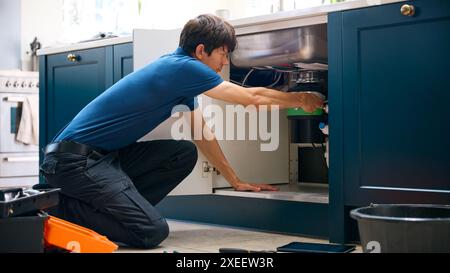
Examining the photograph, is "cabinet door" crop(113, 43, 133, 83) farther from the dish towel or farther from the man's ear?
the dish towel

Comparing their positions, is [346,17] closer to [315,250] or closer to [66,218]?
[315,250]

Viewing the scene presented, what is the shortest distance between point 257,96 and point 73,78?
1.43m

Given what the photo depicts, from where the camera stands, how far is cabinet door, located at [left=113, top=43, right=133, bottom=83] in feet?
10.5

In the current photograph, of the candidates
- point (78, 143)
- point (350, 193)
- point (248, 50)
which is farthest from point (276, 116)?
point (78, 143)

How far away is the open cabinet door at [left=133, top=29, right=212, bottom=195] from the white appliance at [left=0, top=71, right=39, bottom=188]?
2.45 m

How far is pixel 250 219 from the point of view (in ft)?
9.35

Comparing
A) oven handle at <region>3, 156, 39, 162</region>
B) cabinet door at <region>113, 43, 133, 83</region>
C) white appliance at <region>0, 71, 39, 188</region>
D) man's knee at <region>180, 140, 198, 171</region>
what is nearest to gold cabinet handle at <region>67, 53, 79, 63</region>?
cabinet door at <region>113, 43, 133, 83</region>

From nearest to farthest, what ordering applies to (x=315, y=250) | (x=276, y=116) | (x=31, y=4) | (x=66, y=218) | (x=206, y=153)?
(x=315, y=250)
(x=66, y=218)
(x=206, y=153)
(x=276, y=116)
(x=31, y=4)

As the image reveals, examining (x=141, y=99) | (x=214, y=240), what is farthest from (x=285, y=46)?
(x=214, y=240)

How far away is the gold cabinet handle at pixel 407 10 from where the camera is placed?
7.12 ft

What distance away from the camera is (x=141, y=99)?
246 centimetres

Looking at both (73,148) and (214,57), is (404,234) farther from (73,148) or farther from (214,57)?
(73,148)
